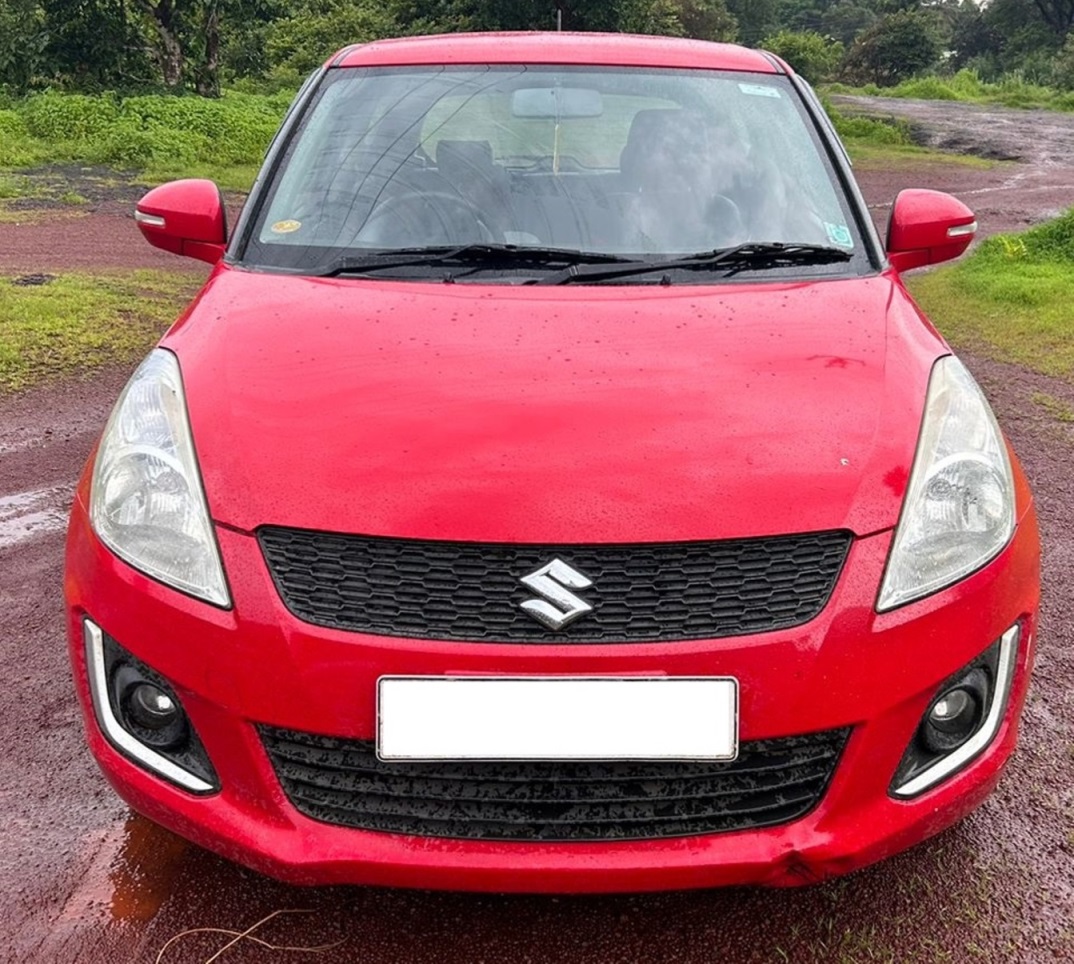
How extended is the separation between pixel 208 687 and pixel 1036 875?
5.18 ft

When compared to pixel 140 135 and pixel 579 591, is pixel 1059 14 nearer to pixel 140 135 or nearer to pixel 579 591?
pixel 140 135

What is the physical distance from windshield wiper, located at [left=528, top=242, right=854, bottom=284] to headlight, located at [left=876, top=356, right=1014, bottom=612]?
0.58 m

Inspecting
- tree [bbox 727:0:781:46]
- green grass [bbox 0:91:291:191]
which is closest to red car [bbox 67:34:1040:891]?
green grass [bbox 0:91:291:191]

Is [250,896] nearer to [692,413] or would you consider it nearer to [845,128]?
[692,413]

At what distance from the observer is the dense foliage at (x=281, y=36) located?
1723cm

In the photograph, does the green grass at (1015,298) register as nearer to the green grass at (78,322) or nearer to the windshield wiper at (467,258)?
the windshield wiper at (467,258)

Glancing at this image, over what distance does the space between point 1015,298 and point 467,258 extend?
6307mm

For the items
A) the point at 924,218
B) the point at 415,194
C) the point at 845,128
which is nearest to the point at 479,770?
the point at 415,194

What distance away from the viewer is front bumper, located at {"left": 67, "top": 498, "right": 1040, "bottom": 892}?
61.7 inches

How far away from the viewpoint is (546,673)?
5.07 ft

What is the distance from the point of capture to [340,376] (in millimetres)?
1948

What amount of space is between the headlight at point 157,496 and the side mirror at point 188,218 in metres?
0.93

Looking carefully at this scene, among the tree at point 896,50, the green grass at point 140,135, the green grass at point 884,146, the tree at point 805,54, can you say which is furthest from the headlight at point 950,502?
the tree at point 896,50

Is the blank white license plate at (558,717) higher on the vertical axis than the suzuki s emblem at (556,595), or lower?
lower
